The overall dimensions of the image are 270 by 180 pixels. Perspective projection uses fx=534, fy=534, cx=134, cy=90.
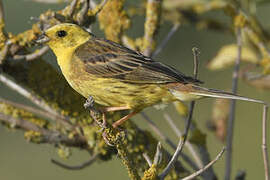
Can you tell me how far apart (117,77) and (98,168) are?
3.98 m

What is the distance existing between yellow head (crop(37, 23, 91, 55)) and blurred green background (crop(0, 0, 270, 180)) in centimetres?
258

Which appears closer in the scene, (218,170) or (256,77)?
(256,77)

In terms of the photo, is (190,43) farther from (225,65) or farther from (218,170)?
(225,65)

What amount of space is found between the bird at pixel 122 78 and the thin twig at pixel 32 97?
0.69 ft

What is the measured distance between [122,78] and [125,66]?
3.0 inches

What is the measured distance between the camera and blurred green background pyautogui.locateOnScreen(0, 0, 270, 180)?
6484 mm

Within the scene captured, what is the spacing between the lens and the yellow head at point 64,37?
3010 millimetres

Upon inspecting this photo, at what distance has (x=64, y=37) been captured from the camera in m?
3.20

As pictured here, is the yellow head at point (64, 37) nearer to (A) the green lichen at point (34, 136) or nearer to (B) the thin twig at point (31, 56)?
(B) the thin twig at point (31, 56)

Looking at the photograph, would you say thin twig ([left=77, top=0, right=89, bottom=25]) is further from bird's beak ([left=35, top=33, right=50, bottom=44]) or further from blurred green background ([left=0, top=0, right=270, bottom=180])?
blurred green background ([left=0, top=0, right=270, bottom=180])

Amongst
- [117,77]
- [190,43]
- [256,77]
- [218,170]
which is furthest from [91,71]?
[190,43]

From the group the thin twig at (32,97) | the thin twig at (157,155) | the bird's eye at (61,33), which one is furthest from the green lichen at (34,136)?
the thin twig at (157,155)

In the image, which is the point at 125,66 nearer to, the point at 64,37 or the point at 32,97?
the point at 64,37

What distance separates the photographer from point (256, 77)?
3307 millimetres
